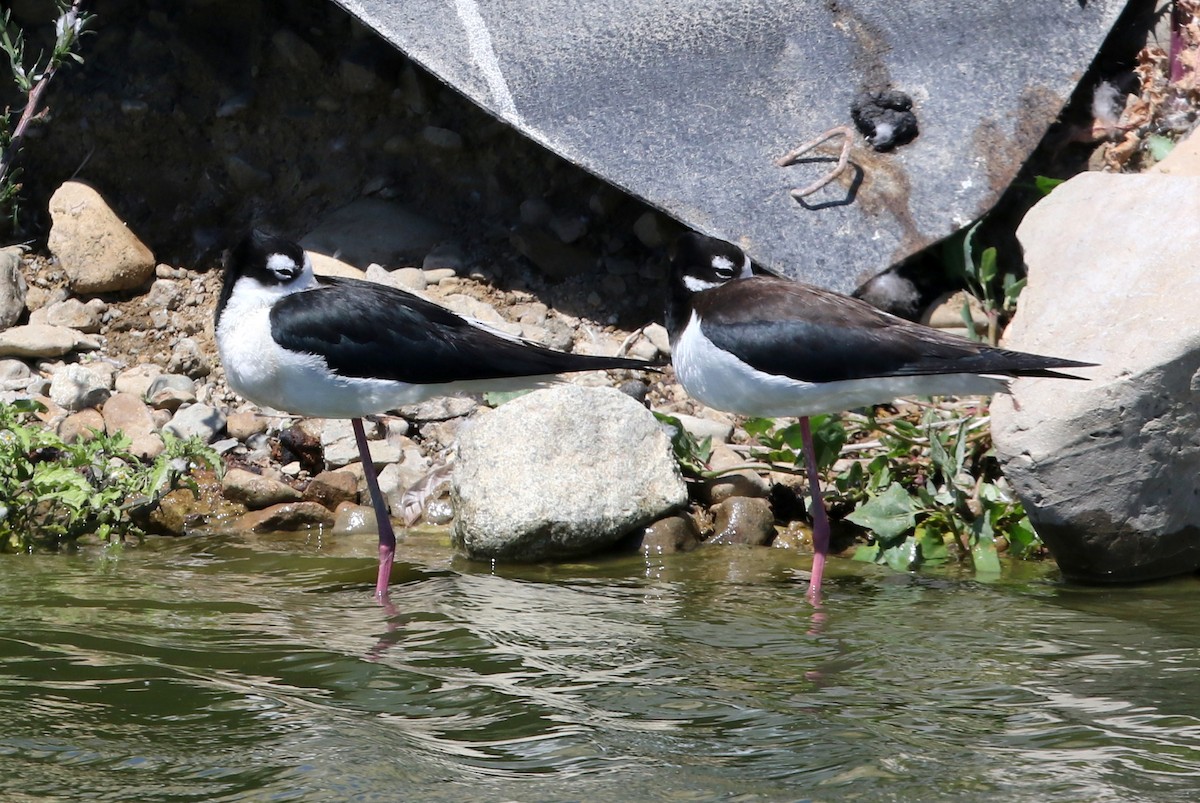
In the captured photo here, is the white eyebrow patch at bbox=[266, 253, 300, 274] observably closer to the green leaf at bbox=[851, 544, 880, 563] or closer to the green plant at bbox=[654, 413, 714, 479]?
the green plant at bbox=[654, 413, 714, 479]

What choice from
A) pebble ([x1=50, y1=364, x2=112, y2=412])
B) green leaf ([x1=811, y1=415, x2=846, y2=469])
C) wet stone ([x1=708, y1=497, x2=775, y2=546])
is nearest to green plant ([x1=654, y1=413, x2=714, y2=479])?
wet stone ([x1=708, y1=497, x2=775, y2=546])

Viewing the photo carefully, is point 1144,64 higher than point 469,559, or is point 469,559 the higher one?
point 1144,64

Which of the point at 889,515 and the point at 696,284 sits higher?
the point at 696,284

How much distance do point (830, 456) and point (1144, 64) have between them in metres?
2.89

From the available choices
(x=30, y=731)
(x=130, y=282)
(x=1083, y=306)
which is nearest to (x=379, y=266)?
(x=130, y=282)

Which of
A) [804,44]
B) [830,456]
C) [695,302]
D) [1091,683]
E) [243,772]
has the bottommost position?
[243,772]

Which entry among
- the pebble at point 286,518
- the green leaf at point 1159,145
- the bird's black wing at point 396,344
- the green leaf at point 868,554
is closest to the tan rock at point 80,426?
the pebble at point 286,518

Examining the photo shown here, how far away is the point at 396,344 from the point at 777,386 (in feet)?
4.45

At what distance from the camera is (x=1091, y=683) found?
4086mm

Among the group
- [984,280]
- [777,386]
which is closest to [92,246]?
[777,386]

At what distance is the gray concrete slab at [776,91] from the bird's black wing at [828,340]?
130 centimetres

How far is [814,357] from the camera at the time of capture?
199 inches

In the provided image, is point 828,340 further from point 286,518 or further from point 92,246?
point 92,246

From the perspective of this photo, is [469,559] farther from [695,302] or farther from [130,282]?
[130,282]
